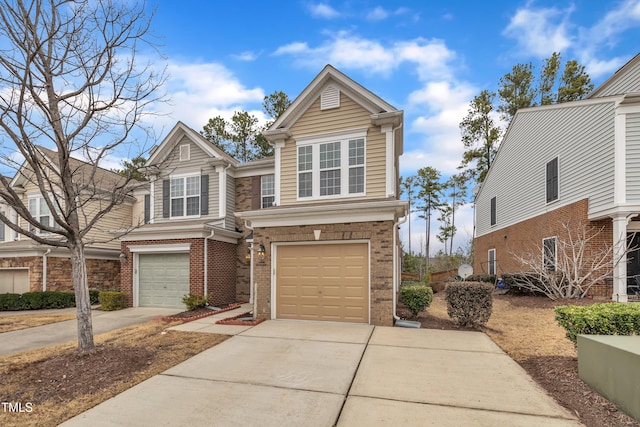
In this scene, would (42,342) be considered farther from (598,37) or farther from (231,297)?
(598,37)

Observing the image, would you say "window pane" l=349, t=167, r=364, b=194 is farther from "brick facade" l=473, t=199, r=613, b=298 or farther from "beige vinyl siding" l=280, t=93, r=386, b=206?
"brick facade" l=473, t=199, r=613, b=298

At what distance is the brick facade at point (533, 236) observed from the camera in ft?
34.7

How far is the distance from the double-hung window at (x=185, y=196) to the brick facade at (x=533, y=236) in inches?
560

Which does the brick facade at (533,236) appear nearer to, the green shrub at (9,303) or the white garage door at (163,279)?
the white garage door at (163,279)

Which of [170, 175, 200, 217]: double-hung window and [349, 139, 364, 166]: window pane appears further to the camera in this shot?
[170, 175, 200, 217]: double-hung window

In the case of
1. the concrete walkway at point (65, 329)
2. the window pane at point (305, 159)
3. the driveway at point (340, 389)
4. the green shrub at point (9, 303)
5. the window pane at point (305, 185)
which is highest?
the window pane at point (305, 159)

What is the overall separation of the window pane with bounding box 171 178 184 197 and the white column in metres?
15.6

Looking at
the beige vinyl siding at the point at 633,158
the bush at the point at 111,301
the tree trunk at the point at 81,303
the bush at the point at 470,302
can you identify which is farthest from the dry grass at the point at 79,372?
the beige vinyl siding at the point at 633,158

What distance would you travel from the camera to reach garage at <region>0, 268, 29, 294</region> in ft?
48.1

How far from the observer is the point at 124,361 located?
213 inches

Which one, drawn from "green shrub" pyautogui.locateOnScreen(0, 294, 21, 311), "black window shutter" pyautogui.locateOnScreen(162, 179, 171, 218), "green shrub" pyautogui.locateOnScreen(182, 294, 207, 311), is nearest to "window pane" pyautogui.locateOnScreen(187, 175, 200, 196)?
"black window shutter" pyautogui.locateOnScreen(162, 179, 171, 218)

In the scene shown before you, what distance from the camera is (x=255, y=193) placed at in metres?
13.4

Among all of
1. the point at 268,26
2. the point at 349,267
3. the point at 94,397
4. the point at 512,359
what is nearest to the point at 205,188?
the point at 268,26

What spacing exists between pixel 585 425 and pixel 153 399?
5.08m
